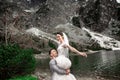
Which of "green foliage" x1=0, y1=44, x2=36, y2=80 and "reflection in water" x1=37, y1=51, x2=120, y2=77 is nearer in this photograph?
"green foliage" x1=0, y1=44, x2=36, y2=80

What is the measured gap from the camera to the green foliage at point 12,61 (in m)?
31.0

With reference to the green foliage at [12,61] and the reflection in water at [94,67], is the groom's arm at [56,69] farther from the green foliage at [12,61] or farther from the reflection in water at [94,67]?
the reflection in water at [94,67]

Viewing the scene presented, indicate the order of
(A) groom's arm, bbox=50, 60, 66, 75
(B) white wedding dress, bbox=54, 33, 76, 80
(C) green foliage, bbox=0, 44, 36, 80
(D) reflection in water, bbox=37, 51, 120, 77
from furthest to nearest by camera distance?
(D) reflection in water, bbox=37, 51, 120, 77
(C) green foliage, bbox=0, 44, 36, 80
(A) groom's arm, bbox=50, 60, 66, 75
(B) white wedding dress, bbox=54, 33, 76, 80

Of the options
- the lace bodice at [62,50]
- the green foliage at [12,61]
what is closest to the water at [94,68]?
the green foliage at [12,61]

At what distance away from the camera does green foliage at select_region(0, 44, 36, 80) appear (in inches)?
1220

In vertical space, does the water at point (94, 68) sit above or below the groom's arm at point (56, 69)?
below

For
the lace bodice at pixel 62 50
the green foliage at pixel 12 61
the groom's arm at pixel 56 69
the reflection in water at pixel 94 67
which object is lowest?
the reflection in water at pixel 94 67

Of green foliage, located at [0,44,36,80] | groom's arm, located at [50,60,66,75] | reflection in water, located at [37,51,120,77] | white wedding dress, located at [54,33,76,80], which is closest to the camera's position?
white wedding dress, located at [54,33,76,80]

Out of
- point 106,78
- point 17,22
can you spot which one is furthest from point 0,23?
point 106,78

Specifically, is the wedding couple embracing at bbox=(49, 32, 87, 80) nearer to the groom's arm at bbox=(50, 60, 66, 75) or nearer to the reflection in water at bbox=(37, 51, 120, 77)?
the groom's arm at bbox=(50, 60, 66, 75)

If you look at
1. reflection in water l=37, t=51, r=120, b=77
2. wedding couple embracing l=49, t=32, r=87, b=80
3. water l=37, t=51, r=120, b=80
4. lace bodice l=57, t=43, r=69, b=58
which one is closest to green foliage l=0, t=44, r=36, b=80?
wedding couple embracing l=49, t=32, r=87, b=80

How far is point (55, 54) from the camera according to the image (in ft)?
52.3

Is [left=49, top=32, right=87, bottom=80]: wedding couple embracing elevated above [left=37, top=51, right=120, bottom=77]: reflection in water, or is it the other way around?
[left=49, top=32, right=87, bottom=80]: wedding couple embracing

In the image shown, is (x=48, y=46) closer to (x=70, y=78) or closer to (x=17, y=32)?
(x=17, y=32)
